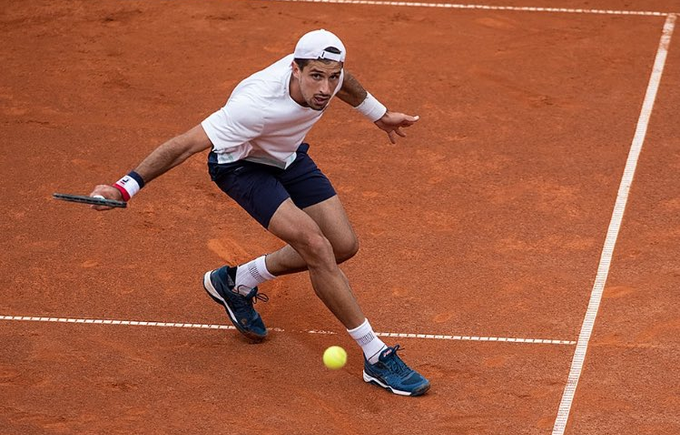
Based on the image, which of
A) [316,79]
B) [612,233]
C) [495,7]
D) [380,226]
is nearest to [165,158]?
[316,79]

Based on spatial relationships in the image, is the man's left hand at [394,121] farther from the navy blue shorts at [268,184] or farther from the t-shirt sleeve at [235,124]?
the t-shirt sleeve at [235,124]

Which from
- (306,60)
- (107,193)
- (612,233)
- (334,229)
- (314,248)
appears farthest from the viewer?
(612,233)

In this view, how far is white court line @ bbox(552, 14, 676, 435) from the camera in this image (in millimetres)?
7410

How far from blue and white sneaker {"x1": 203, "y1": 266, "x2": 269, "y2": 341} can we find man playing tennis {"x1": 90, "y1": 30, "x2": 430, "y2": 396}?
0.38 metres

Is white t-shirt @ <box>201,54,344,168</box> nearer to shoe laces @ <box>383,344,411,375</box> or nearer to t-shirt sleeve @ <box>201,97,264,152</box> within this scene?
t-shirt sleeve @ <box>201,97,264,152</box>

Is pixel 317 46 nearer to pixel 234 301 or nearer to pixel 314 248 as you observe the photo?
pixel 314 248

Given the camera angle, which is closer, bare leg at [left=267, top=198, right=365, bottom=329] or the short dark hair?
the short dark hair

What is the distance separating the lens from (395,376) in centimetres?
751

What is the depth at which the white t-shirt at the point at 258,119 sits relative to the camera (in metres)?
7.32

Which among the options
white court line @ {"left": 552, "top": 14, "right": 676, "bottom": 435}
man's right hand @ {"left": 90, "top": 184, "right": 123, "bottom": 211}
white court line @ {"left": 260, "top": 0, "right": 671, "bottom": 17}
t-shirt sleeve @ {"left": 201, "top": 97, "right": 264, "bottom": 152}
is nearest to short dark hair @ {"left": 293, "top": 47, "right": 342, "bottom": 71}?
t-shirt sleeve @ {"left": 201, "top": 97, "right": 264, "bottom": 152}

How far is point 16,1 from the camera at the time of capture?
1373 cm

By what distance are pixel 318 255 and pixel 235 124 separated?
0.88m

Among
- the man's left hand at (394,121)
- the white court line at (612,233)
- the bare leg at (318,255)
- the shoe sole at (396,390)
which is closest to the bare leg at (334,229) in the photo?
the bare leg at (318,255)

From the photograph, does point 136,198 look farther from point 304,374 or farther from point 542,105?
point 542,105
